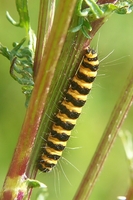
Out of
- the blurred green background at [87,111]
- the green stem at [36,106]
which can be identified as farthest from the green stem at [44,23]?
the blurred green background at [87,111]

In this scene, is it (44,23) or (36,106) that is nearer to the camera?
(36,106)

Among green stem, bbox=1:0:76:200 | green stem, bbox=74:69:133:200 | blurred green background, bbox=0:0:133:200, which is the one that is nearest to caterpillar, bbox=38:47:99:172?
green stem, bbox=74:69:133:200

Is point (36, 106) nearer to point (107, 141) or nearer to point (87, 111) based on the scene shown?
point (107, 141)

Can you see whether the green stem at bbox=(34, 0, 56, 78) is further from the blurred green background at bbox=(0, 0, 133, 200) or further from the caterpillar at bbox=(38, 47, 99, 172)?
the blurred green background at bbox=(0, 0, 133, 200)

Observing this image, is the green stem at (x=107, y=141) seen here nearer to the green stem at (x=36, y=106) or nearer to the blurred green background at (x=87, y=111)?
the green stem at (x=36, y=106)

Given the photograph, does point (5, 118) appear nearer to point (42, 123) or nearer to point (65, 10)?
point (42, 123)

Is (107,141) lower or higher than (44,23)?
lower

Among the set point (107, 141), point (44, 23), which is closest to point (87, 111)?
point (107, 141)

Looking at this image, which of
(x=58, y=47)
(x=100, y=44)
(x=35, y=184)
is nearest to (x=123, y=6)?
(x=58, y=47)
